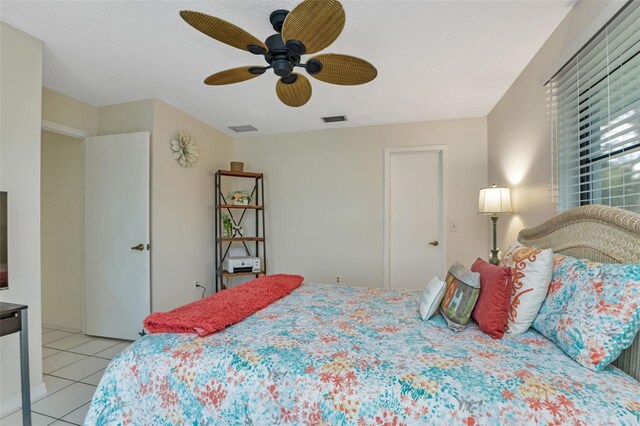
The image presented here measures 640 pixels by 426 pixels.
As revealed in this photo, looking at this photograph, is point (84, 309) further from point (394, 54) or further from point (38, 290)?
point (394, 54)

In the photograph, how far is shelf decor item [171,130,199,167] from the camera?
3.38m

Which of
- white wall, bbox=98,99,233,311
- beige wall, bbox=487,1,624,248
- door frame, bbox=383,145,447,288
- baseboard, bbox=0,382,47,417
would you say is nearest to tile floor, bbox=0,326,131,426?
baseboard, bbox=0,382,47,417

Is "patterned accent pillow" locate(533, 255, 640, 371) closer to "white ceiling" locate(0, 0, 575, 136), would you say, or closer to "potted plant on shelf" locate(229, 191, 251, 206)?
"white ceiling" locate(0, 0, 575, 136)

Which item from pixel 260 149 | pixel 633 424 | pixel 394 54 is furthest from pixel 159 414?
pixel 260 149

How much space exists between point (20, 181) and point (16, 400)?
1.41 meters

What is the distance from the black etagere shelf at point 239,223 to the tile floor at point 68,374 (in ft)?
4.41

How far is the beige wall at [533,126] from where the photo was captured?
173 centimetres

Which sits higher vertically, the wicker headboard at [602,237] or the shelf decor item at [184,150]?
the shelf decor item at [184,150]

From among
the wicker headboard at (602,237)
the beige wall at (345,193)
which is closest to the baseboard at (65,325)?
the beige wall at (345,193)

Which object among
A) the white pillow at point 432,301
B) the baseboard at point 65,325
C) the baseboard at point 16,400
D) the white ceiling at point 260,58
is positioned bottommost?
the baseboard at point 65,325

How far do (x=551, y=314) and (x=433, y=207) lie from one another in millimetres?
2569

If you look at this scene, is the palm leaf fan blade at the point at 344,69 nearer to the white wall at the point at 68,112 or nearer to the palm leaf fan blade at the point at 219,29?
the palm leaf fan blade at the point at 219,29

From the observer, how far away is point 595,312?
1.14m

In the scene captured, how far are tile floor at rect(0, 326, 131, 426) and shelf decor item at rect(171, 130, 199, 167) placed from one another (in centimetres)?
196
